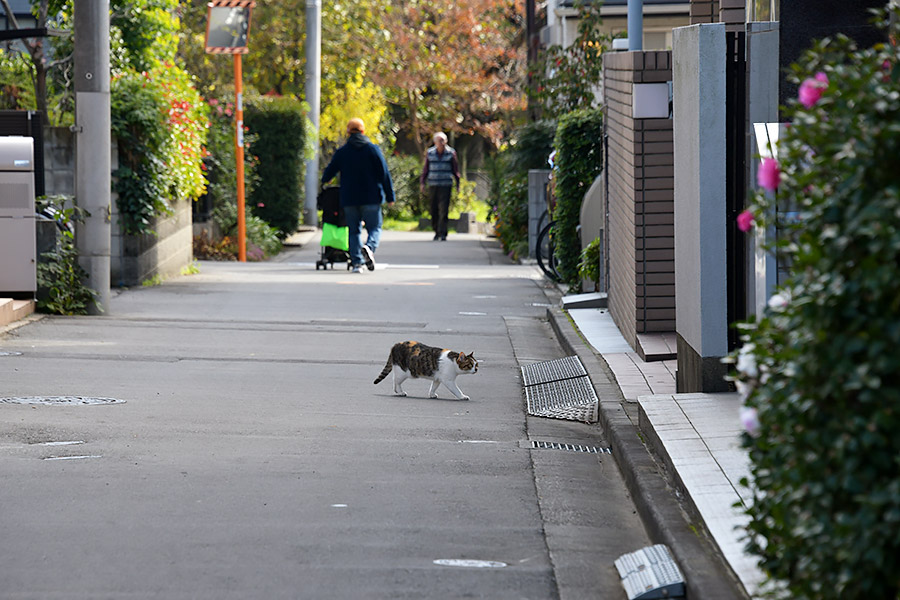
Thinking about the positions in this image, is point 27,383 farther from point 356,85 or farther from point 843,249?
point 356,85

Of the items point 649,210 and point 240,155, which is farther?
point 240,155

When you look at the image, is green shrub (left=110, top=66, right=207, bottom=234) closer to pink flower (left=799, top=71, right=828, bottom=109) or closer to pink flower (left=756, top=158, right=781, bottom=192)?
pink flower (left=756, top=158, right=781, bottom=192)

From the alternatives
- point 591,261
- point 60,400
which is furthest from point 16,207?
point 591,261

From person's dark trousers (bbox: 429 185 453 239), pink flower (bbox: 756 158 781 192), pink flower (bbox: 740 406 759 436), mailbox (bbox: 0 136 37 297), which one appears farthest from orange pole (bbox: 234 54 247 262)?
pink flower (bbox: 740 406 759 436)

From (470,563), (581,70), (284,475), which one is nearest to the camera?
(470,563)

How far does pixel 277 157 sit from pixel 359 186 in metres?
6.40

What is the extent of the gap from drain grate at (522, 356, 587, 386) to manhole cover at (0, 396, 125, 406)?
2970 mm

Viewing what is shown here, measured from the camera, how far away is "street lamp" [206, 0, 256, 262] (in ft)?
67.5

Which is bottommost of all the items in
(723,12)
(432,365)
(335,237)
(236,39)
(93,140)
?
(432,365)

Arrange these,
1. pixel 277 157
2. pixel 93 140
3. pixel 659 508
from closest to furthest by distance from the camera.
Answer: pixel 659 508
pixel 93 140
pixel 277 157

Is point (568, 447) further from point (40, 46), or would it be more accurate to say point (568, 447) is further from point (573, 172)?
point (40, 46)

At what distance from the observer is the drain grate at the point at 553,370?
31.6 feet

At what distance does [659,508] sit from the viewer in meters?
5.43

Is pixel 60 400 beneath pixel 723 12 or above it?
beneath
